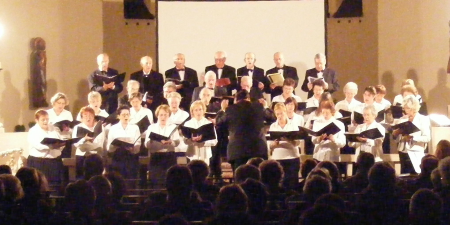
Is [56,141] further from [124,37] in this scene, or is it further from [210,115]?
[124,37]

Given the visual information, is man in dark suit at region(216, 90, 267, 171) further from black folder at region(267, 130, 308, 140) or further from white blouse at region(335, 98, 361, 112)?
white blouse at region(335, 98, 361, 112)

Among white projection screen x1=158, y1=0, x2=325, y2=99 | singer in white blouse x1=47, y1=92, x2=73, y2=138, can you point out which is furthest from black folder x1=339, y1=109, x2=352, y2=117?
singer in white blouse x1=47, y1=92, x2=73, y2=138

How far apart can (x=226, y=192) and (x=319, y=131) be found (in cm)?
294

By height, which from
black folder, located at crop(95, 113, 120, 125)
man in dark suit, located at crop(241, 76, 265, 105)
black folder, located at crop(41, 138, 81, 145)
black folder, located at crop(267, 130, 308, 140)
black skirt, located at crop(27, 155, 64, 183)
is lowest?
black skirt, located at crop(27, 155, 64, 183)

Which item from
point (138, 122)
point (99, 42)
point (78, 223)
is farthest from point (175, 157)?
point (99, 42)

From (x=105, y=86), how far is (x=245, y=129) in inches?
91.8

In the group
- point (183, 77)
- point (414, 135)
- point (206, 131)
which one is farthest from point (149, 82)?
point (414, 135)

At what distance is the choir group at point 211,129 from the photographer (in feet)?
23.3

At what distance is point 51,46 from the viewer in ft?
33.2

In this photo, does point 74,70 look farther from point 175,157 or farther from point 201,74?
point 175,157

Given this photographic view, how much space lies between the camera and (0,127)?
8742 mm

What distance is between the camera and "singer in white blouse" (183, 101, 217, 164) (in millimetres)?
7391

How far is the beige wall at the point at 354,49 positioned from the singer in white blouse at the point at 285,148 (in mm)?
3585

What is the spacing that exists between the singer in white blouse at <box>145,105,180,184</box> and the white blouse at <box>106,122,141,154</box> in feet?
0.38
